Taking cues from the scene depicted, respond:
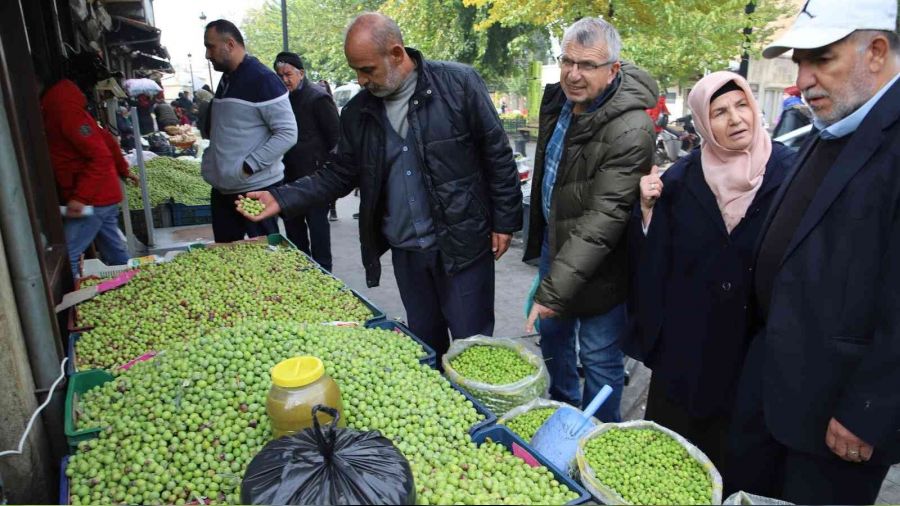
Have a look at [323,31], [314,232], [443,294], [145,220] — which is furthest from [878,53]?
[323,31]

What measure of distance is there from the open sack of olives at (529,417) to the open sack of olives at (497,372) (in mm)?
75

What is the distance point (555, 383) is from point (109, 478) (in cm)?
246

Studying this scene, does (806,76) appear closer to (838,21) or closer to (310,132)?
(838,21)

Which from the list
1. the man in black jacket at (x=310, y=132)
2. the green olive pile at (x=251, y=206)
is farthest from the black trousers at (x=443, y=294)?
the man in black jacket at (x=310, y=132)

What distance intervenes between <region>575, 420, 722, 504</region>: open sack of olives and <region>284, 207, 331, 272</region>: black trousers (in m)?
4.20

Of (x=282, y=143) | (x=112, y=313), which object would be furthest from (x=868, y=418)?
(x=282, y=143)

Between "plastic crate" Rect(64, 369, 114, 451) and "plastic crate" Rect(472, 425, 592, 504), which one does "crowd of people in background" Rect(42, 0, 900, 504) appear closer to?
"plastic crate" Rect(472, 425, 592, 504)

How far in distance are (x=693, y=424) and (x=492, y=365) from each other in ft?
3.24

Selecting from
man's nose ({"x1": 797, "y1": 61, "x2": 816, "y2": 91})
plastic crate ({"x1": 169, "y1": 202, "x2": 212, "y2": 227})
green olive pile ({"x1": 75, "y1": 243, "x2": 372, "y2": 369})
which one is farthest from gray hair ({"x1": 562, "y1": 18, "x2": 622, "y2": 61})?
plastic crate ({"x1": 169, "y1": 202, "x2": 212, "y2": 227})

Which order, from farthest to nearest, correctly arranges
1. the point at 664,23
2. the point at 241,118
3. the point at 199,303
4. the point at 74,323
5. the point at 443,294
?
the point at 664,23 → the point at 241,118 → the point at 443,294 → the point at 199,303 → the point at 74,323

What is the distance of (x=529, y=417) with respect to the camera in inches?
98.3

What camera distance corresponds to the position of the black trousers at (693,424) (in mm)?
2650

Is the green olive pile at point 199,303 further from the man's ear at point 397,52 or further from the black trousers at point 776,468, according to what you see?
the black trousers at point 776,468

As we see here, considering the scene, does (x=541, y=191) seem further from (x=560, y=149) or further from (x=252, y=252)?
(x=252, y=252)
